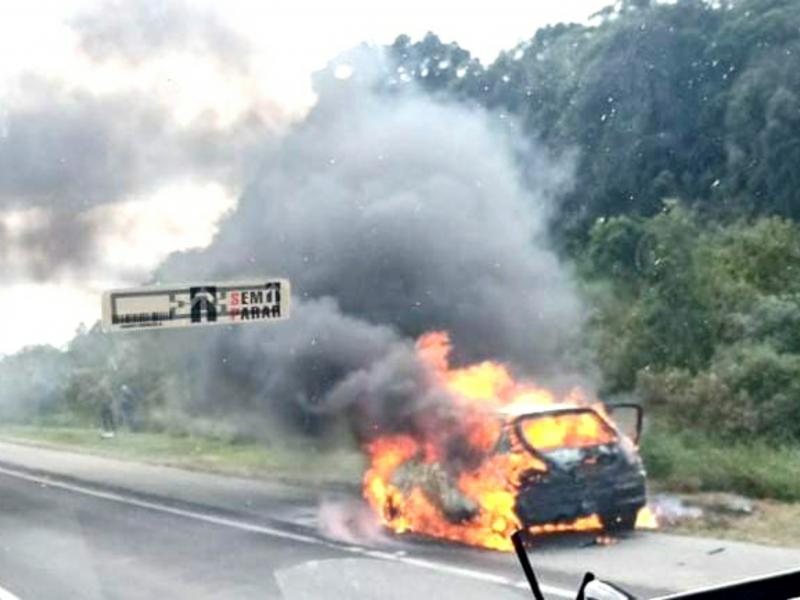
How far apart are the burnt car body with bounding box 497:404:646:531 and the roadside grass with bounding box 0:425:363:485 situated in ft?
3.18

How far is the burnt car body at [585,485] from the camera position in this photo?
13.7 feet

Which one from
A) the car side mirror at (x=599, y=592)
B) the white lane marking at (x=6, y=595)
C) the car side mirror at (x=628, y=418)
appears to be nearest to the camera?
the car side mirror at (x=599, y=592)

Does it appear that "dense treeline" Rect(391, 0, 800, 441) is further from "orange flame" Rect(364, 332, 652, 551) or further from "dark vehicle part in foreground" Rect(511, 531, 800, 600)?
"dark vehicle part in foreground" Rect(511, 531, 800, 600)

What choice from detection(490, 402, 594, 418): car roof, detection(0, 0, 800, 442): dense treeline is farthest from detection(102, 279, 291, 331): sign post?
detection(490, 402, 594, 418): car roof

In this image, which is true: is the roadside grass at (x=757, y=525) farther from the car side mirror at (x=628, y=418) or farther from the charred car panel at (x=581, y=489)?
the car side mirror at (x=628, y=418)

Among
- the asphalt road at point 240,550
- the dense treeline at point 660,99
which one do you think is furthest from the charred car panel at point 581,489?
the dense treeline at point 660,99

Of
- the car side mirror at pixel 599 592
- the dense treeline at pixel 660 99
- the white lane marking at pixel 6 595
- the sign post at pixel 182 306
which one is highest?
the dense treeline at pixel 660 99

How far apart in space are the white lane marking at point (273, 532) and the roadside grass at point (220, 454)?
0.17 meters

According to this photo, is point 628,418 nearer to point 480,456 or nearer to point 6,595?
point 480,456

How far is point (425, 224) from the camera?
5.94m

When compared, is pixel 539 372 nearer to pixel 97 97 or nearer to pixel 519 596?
pixel 519 596

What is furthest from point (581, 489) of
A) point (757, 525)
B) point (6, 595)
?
point (6, 595)

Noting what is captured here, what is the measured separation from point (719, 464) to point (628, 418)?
0.44 m

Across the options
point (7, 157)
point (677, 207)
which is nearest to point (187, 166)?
point (7, 157)
